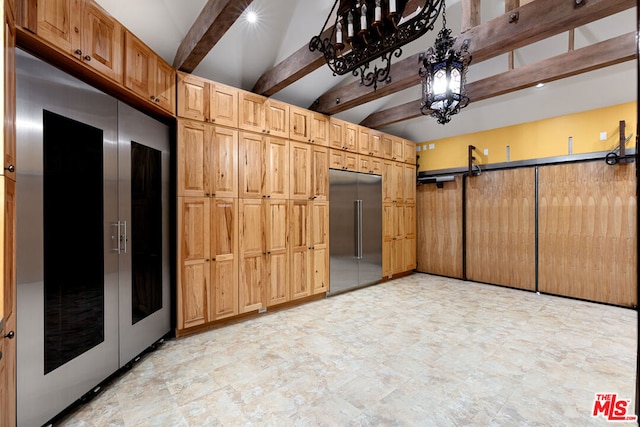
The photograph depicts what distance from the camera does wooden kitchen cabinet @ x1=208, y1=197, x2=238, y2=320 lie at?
316cm

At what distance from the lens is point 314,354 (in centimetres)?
262

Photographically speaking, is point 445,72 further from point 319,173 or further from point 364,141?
point 364,141

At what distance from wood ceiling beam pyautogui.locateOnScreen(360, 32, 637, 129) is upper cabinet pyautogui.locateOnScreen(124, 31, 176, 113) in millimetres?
3918

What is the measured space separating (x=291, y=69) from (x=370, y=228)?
283 centimetres

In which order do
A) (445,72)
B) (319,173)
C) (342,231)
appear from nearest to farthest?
(445,72)
(319,173)
(342,231)

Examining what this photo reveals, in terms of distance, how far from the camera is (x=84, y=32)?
1.89 metres

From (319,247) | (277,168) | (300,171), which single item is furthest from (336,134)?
(319,247)

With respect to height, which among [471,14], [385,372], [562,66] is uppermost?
[471,14]

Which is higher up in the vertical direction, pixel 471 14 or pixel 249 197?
pixel 471 14

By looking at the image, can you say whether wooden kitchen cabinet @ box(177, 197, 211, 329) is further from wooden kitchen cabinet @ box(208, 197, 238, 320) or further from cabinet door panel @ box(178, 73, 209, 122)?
cabinet door panel @ box(178, 73, 209, 122)

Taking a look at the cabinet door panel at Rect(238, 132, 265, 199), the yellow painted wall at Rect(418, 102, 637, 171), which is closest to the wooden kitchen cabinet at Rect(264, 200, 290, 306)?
the cabinet door panel at Rect(238, 132, 265, 199)

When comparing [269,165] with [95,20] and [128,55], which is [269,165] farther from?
[95,20]

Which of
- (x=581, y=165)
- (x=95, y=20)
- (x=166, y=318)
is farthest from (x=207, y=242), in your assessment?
(x=581, y=165)

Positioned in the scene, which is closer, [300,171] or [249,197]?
[249,197]
